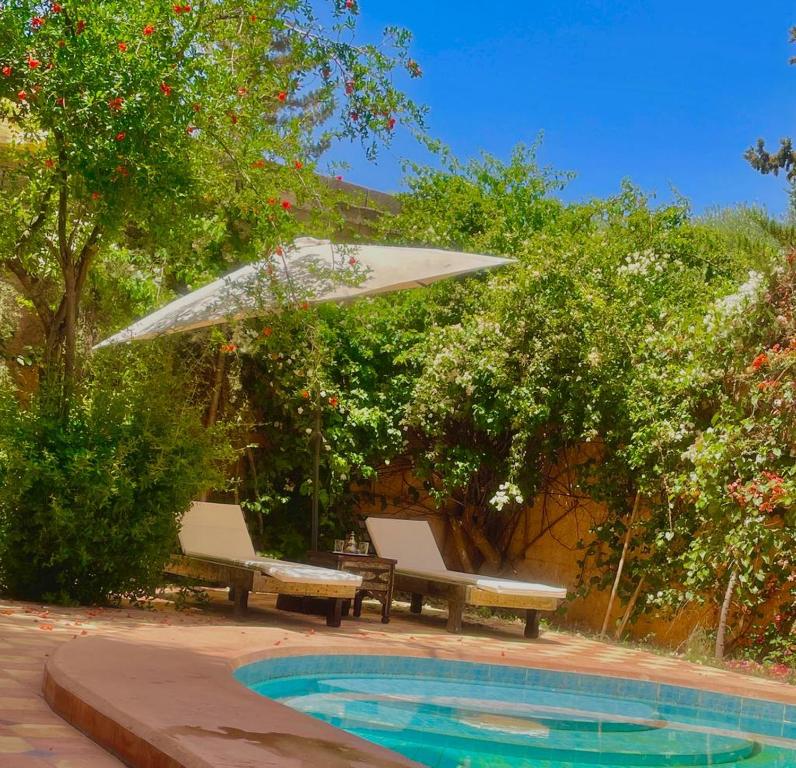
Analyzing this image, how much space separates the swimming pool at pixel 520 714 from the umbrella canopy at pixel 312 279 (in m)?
2.66

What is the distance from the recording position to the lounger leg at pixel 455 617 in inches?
309

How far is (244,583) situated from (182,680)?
3.22 metres

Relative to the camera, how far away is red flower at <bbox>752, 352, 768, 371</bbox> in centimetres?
743

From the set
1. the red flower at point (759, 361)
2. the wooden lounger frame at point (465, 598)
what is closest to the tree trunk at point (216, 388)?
the wooden lounger frame at point (465, 598)

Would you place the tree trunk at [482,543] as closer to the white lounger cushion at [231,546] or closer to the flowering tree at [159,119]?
the white lounger cushion at [231,546]

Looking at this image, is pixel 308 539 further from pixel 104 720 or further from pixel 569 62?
pixel 569 62

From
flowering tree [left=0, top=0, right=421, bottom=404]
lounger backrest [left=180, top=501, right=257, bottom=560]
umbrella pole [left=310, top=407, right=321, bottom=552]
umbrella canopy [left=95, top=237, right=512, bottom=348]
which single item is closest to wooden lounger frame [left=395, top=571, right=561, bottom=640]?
umbrella pole [left=310, top=407, right=321, bottom=552]

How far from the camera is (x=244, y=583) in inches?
279

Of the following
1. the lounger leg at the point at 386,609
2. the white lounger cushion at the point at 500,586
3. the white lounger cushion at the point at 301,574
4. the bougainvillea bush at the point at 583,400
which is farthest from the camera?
the lounger leg at the point at 386,609

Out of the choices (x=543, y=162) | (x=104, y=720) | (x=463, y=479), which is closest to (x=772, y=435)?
(x=463, y=479)

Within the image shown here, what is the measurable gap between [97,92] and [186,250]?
2490mm

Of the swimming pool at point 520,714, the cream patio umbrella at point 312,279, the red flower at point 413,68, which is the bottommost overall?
the swimming pool at point 520,714

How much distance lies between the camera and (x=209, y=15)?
6695 mm

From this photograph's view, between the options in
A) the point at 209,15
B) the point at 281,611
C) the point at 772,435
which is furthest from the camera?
the point at 281,611
